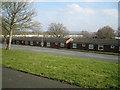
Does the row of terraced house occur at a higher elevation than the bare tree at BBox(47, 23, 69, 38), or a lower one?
lower

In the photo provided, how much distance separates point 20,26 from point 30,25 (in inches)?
57.3

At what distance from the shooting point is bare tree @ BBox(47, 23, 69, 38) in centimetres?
6038

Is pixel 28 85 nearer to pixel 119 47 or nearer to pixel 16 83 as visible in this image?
pixel 16 83

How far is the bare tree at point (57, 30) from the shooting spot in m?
60.4

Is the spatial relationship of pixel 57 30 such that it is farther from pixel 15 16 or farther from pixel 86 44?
pixel 15 16

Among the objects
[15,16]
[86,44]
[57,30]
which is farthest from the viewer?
[57,30]

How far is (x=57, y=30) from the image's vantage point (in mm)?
60438

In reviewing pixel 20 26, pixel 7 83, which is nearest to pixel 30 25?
pixel 20 26

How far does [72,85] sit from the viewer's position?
4859 mm

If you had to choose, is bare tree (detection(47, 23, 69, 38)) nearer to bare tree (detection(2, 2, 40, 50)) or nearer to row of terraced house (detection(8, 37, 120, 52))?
row of terraced house (detection(8, 37, 120, 52))

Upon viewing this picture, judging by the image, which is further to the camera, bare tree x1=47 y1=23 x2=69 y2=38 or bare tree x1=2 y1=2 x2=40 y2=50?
bare tree x1=47 y1=23 x2=69 y2=38

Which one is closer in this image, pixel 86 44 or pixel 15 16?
pixel 15 16

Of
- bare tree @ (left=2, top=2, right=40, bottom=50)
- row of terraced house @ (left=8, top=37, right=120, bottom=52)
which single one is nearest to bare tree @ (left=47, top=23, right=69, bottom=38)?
row of terraced house @ (left=8, top=37, right=120, bottom=52)

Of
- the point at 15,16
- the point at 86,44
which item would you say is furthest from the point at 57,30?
the point at 15,16
